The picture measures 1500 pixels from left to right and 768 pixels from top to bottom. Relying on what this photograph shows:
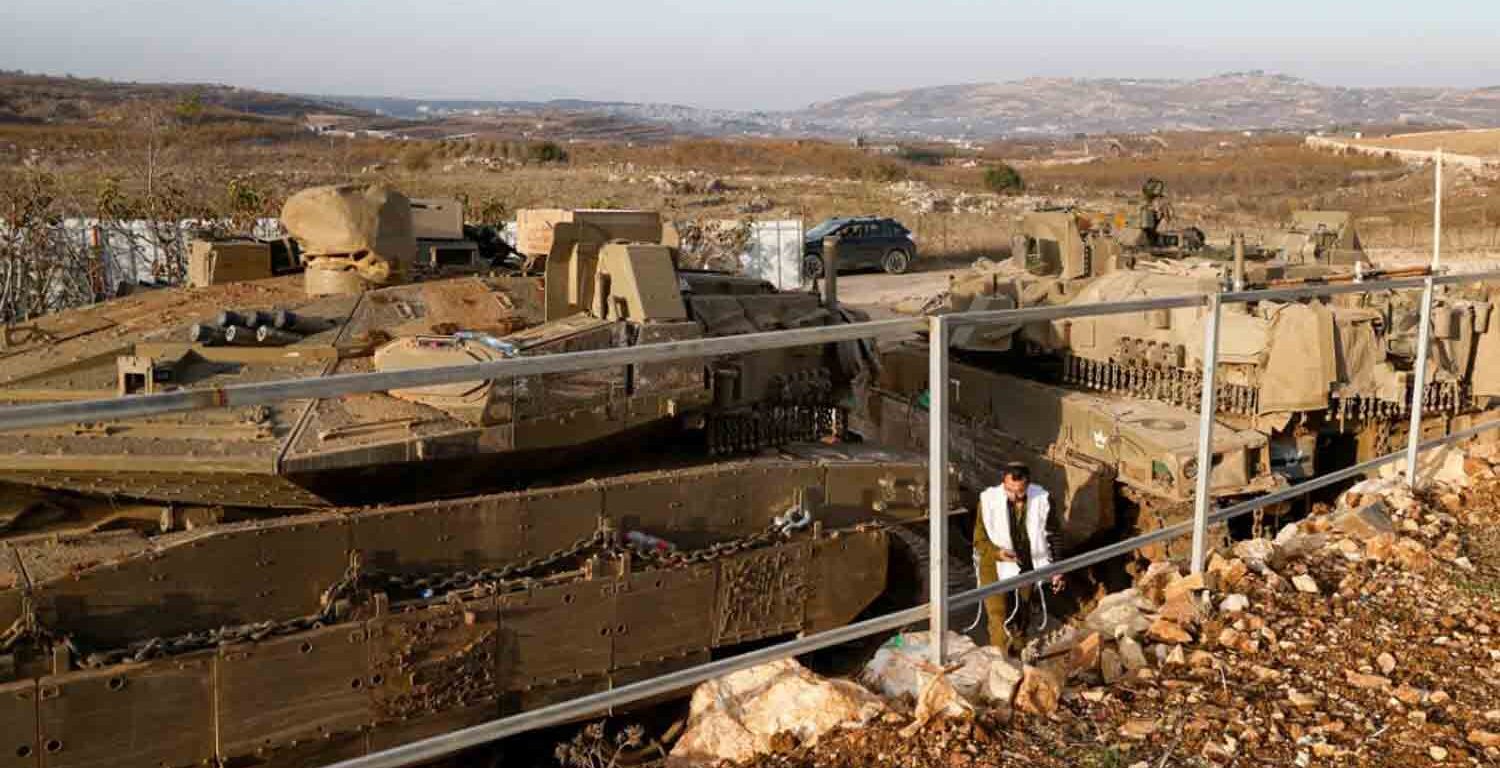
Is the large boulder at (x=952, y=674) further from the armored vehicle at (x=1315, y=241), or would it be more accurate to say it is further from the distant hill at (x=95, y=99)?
the distant hill at (x=95, y=99)

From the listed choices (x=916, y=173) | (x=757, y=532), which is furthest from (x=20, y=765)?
(x=916, y=173)

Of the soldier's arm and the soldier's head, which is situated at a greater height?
the soldier's head

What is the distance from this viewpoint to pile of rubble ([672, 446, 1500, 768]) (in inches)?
174

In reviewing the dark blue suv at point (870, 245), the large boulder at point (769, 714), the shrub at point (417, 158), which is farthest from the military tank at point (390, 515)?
the shrub at point (417, 158)

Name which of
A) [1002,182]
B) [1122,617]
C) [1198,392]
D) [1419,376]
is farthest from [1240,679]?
[1002,182]

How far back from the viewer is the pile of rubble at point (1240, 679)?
442 cm

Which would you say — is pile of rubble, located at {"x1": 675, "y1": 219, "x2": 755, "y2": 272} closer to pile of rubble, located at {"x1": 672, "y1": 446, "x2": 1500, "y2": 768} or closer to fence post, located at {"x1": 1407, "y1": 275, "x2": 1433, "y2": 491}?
fence post, located at {"x1": 1407, "y1": 275, "x2": 1433, "y2": 491}

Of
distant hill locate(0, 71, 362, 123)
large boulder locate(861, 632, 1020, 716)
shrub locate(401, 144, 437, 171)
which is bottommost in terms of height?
large boulder locate(861, 632, 1020, 716)

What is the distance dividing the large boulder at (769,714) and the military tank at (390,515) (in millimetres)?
2101

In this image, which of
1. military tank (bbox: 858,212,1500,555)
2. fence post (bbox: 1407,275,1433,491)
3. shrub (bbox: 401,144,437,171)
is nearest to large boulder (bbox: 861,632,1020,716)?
fence post (bbox: 1407,275,1433,491)

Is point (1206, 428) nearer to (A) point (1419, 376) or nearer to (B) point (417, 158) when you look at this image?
(A) point (1419, 376)

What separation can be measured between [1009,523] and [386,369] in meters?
3.51

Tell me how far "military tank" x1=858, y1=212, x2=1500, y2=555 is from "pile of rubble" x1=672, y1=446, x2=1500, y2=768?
5.61 m

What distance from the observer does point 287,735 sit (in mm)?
6316
